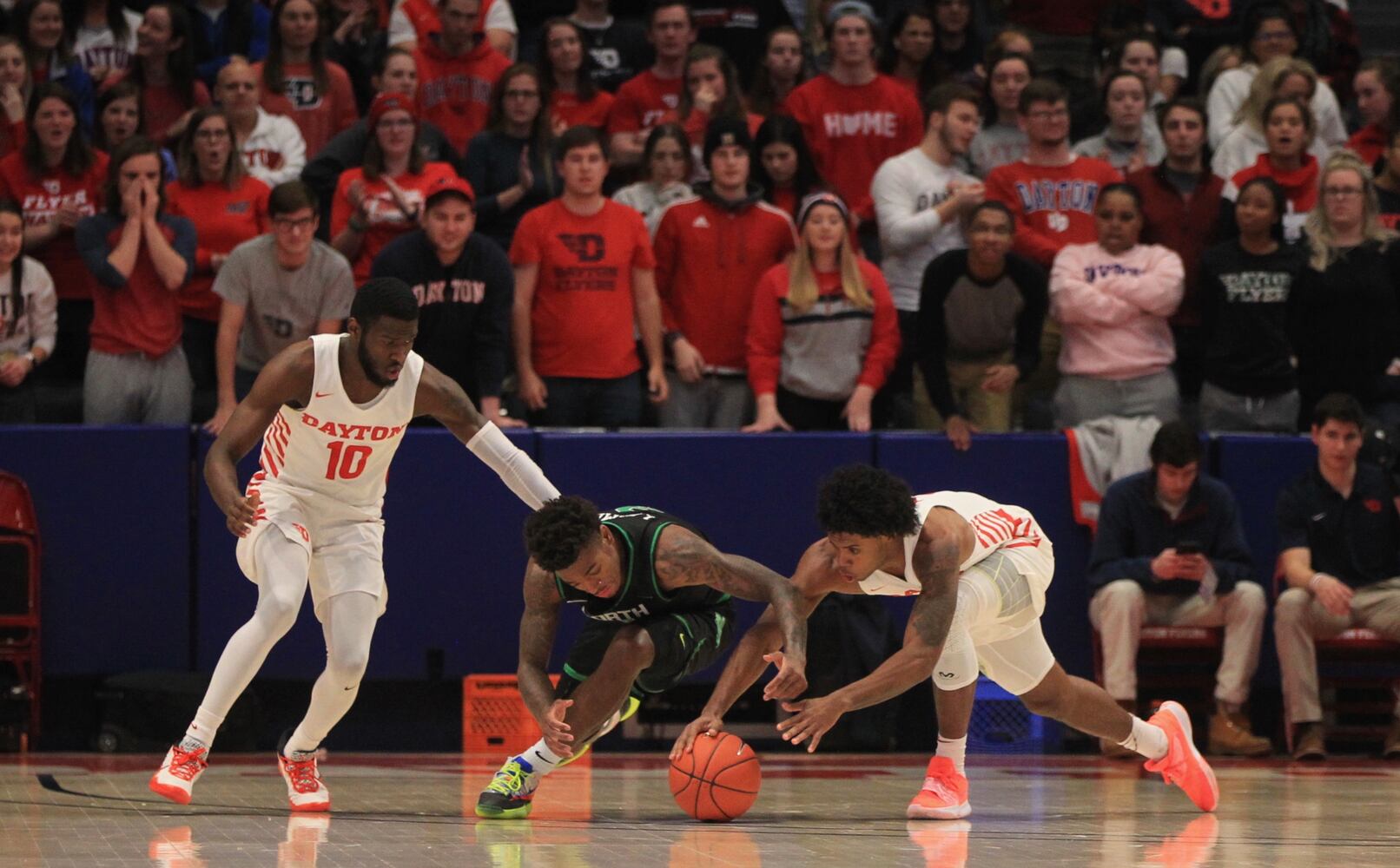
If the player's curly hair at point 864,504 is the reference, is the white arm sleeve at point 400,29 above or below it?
above

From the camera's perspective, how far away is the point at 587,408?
10.2 m

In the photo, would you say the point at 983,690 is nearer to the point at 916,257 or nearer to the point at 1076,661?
the point at 1076,661

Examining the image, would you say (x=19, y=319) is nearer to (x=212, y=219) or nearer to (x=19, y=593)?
(x=212, y=219)

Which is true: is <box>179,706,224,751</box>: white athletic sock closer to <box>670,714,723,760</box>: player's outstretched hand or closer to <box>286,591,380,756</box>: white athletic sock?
<box>286,591,380,756</box>: white athletic sock

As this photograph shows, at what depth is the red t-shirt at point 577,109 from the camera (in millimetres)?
11430

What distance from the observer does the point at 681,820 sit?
6.70m

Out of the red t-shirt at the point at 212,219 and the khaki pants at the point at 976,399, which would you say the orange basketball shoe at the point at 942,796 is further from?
the red t-shirt at the point at 212,219

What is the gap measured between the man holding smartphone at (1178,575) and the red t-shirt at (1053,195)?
5.59 ft

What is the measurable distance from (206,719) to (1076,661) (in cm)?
509

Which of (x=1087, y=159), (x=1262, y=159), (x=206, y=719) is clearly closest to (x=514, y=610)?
(x=206, y=719)

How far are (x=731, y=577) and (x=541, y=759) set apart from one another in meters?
0.97

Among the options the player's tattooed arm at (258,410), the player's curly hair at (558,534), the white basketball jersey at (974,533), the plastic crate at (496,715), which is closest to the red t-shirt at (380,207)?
the plastic crate at (496,715)

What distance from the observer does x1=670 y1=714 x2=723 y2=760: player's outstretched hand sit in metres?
6.26

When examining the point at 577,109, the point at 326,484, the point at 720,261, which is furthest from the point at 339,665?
the point at 577,109
